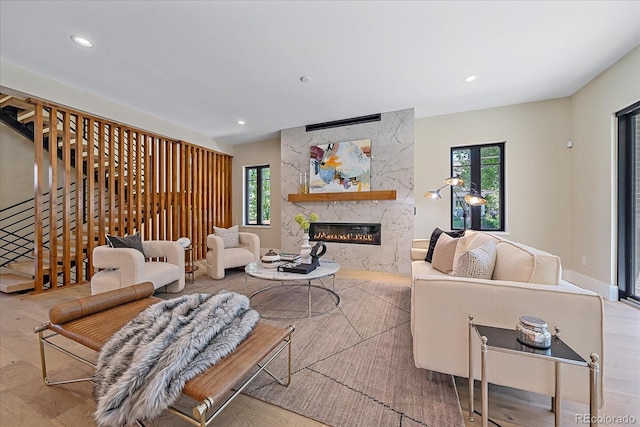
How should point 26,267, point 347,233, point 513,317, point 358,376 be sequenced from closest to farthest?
point 513,317 < point 358,376 < point 26,267 < point 347,233

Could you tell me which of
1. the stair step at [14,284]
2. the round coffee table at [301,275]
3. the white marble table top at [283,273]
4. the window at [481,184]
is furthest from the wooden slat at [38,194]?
the window at [481,184]

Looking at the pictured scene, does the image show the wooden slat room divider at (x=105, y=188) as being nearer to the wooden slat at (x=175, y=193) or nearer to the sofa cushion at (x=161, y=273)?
the wooden slat at (x=175, y=193)

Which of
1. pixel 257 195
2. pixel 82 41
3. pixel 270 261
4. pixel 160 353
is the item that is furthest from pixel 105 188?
pixel 160 353

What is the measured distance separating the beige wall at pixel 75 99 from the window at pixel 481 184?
5.20 m

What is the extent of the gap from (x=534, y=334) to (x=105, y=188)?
5.28 m

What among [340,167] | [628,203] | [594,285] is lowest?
[594,285]

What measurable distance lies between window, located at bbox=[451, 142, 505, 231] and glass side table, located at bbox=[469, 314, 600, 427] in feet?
11.1

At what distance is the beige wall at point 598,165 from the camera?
9.09 feet

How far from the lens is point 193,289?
329cm

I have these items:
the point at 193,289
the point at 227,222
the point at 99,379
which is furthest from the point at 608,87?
the point at 227,222

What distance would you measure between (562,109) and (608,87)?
78cm

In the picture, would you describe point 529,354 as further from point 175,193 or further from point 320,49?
point 175,193

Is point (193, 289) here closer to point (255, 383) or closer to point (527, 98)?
point (255, 383)

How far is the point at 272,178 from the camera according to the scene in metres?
5.69
